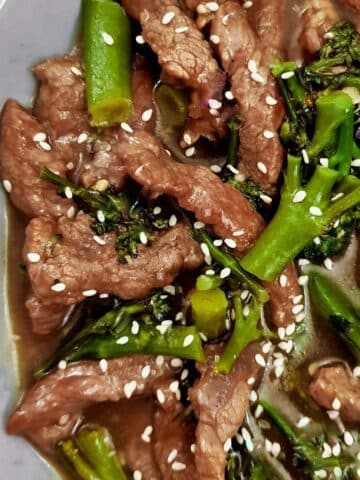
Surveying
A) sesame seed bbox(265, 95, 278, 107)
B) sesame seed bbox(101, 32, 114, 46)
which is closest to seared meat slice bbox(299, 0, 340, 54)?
sesame seed bbox(265, 95, 278, 107)

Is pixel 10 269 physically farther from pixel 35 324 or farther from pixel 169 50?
pixel 169 50

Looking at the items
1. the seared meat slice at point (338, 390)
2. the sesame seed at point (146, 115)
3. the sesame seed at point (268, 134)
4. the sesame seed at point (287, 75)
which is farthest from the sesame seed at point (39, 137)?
the seared meat slice at point (338, 390)

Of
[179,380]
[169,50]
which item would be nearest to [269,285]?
[179,380]

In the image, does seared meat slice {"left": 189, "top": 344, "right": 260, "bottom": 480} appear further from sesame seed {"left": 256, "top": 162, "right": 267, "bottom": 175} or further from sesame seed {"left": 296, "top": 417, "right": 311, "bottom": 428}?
sesame seed {"left": 256, "top": 162, "right": 267, "bottom": 175}

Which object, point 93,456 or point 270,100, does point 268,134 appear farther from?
point 93,456

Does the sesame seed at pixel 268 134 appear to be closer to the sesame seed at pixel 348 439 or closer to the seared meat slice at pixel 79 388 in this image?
the seared meat slice at pixel 79 388

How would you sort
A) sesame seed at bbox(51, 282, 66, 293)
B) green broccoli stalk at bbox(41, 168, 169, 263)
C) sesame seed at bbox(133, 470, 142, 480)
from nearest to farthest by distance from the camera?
sesame seed at bbox(51, 282, 66, 293) < green broccoli stalk at bbox(41, 168, 169, 263) < sesame seed at bbox(133, 470, 142, 480)
